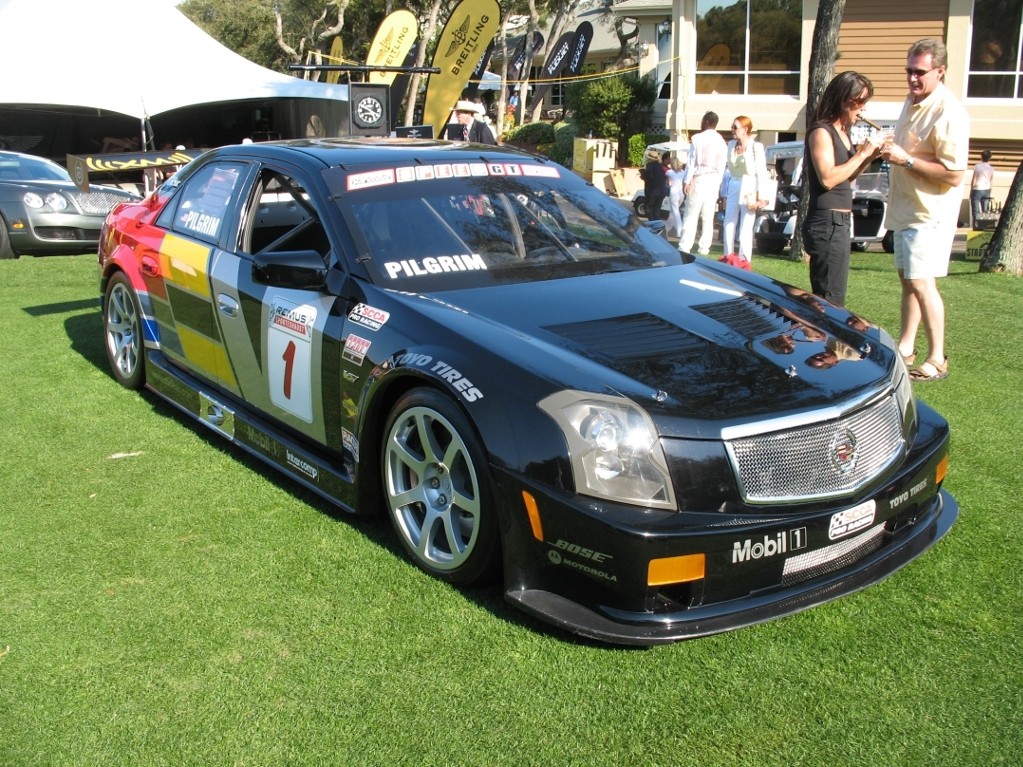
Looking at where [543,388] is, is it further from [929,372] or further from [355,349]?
Result: [929,372]

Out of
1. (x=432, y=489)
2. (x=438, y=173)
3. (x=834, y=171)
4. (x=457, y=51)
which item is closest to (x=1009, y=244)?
(x=834, y=171)

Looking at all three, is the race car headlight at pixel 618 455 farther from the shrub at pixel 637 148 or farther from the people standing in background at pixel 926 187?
the shrub at pixel 637 148

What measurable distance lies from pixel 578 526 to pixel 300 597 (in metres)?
1.13

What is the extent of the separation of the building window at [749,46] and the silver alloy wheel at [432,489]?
23330 mm

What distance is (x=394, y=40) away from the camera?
24344 mm

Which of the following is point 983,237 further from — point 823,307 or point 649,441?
point 649,441

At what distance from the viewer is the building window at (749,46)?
24891 mm

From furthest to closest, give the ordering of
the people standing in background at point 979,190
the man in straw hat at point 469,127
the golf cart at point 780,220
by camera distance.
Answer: the people standing in background at point 979,190
the golf cart at point 780,220
the man in straw hat at point 469,127

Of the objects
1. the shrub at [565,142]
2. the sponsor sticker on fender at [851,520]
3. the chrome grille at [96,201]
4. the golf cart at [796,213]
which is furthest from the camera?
the shrub at [565,142]


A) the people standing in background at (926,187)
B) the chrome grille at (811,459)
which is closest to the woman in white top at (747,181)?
the people standing in background at (926,187)

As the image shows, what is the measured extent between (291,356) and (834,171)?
3.35m

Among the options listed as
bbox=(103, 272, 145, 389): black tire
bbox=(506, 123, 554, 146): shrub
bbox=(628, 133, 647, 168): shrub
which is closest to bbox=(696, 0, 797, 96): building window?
bbox=(628, 133, 647, 168): shrub

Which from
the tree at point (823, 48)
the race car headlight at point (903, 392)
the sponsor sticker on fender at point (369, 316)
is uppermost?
the tree at point (823, 48)

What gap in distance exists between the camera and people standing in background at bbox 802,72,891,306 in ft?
19.0
